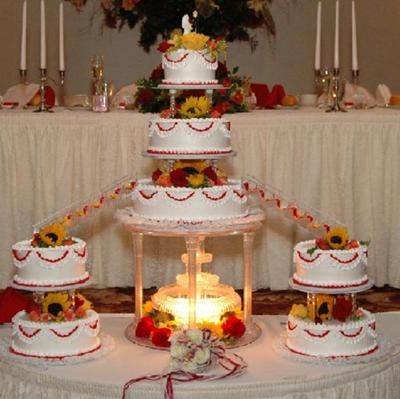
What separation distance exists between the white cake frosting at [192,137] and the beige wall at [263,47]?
438 centimetres

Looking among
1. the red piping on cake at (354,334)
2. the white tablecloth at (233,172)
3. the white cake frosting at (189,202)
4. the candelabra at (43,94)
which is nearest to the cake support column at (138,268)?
the white cake frosting at (189,202)

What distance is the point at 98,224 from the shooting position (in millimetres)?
6301

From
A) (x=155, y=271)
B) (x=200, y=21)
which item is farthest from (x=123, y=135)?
(x=200, y=21)

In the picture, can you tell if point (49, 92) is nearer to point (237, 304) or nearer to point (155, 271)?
point (155, 271)

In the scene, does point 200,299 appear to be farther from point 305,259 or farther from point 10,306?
point 10,306

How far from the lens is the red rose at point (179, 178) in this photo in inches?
178

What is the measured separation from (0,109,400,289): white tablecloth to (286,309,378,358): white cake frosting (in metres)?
2.04

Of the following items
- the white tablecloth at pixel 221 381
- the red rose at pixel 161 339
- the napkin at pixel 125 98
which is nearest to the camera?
the white tablecloth at pixel 221 381

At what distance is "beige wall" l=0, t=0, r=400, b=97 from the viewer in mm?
8773

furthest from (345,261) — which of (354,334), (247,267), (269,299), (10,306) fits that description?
(269,299)

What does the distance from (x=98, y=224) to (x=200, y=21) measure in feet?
8.03

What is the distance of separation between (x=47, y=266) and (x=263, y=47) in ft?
16.6

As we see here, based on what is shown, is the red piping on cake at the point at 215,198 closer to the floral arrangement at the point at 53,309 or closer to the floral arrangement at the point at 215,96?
the floral arrangement at the point at 53,309

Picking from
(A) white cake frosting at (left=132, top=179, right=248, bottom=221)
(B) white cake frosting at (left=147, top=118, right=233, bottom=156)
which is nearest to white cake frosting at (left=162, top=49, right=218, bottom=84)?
(B) white cake frosting at (left=147, top=118, right=233, bottom=156)
